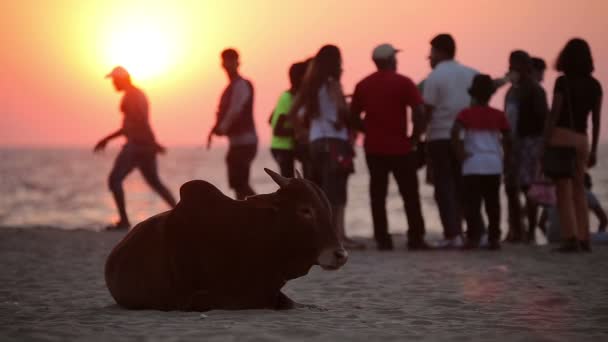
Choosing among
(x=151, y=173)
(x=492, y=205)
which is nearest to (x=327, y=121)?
(x=492, y=205)

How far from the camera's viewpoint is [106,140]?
16375mm

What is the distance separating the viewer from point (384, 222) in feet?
42.3

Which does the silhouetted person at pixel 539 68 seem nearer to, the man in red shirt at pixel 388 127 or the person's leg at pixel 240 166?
the man in red shirt at pixel 388 127

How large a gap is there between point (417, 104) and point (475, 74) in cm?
104

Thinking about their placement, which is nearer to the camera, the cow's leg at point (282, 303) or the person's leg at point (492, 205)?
the cow's leg at point (282, 303)

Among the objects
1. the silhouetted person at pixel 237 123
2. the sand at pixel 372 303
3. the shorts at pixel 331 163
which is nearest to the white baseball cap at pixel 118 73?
the silhouetted person at pixel 237 123

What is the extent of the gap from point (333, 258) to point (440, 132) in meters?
6.30

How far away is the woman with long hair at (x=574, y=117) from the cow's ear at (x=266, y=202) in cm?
572

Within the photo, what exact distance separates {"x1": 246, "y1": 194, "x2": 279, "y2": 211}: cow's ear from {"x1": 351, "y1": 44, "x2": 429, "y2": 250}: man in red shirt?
5.33 metres

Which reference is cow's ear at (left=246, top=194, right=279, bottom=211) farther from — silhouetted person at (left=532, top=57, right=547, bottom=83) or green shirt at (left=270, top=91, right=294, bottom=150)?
silhouetted person at (left=532, top=57, right=547, bottom=83)

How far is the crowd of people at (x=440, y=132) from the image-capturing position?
12.2m

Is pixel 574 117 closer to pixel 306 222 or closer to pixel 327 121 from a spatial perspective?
pixel 327 121

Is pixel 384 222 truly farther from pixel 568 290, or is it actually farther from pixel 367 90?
pixel 568 290

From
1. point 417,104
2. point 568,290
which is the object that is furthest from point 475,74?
point 568,290
